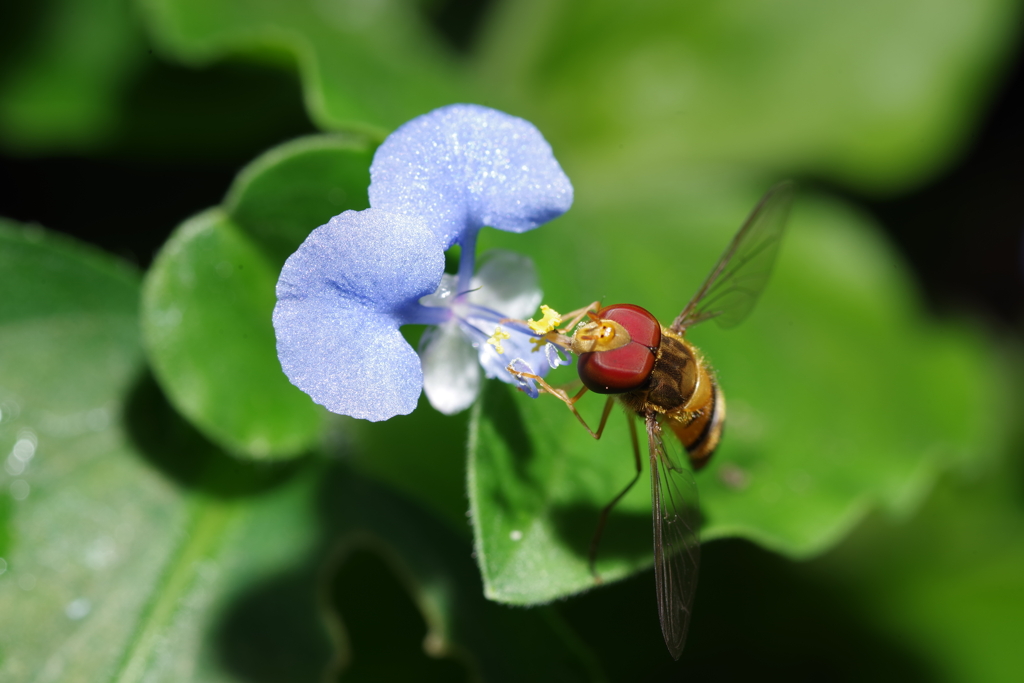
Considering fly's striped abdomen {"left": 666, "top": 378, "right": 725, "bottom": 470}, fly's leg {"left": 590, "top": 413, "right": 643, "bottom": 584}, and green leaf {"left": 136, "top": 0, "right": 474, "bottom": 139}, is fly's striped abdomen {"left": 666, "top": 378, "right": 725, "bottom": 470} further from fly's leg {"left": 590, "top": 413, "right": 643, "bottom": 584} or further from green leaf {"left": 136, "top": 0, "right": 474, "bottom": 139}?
green leaf {"left": 136, "top": 0, "right": 474, "bottom": 139}

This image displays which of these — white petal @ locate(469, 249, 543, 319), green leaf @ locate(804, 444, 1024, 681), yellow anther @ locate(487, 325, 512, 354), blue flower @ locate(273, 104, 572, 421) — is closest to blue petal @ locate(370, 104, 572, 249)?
blue flower @ locate(273, 104, 572, 421)

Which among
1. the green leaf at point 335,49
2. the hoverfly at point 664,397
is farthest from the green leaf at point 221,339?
the hoverfly at point 664,397

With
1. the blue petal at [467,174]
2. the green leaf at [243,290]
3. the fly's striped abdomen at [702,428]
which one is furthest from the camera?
the green leaf at [243,290]

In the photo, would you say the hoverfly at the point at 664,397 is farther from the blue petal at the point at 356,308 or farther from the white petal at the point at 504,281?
the blue petal at the point at 356,308

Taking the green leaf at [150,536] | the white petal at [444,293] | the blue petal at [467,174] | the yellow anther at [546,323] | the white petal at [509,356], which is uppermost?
the blue petal at [467,174]

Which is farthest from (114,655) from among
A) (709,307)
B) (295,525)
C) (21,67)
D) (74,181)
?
(21,67)

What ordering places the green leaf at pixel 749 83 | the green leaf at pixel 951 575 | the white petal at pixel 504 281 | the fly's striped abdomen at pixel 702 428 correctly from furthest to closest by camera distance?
the green leaf at pixel 749 83 → the green leaf at pixel 951 575 → the fly's striped abdomen at pixel 702 428 → the white petal at pixel 504 281

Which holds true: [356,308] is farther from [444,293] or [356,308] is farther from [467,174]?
[467,174]

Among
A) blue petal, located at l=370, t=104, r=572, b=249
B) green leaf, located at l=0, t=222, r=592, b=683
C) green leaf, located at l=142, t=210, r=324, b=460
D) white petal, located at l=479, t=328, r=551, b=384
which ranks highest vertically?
blue petal, located at l=370, t=104, r=572, b=249
